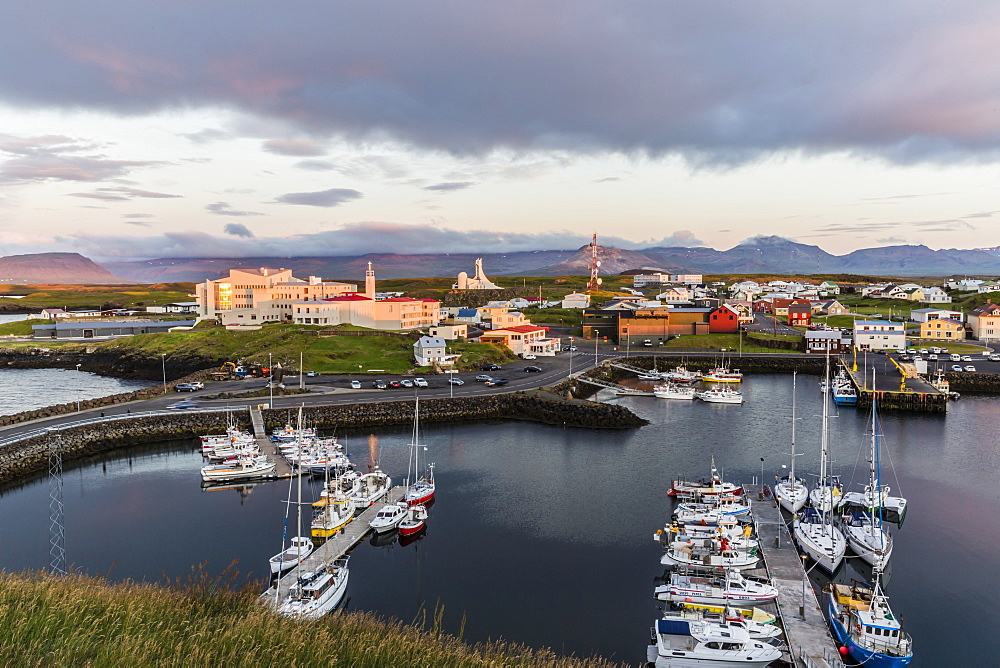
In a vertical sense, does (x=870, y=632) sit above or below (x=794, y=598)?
above

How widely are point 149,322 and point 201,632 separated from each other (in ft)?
281

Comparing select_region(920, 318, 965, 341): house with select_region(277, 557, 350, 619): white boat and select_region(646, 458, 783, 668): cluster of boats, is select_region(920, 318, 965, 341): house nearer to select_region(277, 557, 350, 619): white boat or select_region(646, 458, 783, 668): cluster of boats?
select_region(646, 458, 783, 668): cluster of boats

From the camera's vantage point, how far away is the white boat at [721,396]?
4400cm

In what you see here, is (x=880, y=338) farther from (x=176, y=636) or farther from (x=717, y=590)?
(x=176, y=636)

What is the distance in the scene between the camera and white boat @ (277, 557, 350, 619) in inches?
624

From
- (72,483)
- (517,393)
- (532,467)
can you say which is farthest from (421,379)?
(72,483)

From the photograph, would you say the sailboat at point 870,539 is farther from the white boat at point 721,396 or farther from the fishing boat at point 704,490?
the white boat at point 721,396

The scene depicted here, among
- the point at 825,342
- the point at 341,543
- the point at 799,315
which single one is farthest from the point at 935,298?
the point at 341,543

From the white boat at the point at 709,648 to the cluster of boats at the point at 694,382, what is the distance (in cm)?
3103

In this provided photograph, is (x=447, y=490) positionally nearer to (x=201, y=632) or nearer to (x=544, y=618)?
(x=544, y=618)

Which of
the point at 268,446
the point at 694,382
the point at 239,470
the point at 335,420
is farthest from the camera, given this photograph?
the point at 694,382

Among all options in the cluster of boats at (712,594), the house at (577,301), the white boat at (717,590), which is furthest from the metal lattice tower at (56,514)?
the house at (577,301)

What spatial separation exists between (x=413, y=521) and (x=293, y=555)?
171 inches

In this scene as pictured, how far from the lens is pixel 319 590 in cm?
1659
